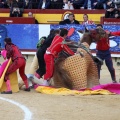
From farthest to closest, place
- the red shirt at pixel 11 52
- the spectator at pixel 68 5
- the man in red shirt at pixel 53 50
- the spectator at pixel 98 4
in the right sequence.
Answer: the spectator at pixel 68 5 < the spectator at pixel 98 4 < the man in red shirt at pixel 53 50 < the red shirt at pixel 11 52

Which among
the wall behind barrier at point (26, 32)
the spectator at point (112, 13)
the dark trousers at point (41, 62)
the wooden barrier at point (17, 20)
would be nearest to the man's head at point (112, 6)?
the spectator at point (112, 13)

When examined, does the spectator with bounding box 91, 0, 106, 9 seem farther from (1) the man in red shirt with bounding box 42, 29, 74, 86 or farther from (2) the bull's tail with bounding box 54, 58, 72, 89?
(1) the man in red shirt with bounding box 42, 29, 74, 86

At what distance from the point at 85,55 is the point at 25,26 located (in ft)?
22.4

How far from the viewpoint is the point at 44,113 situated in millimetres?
9125

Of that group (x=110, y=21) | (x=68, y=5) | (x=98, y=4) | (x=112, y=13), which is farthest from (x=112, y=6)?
(x=68, y=5)

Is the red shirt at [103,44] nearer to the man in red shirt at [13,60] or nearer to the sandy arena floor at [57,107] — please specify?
the sandy arena floor at [57,107]

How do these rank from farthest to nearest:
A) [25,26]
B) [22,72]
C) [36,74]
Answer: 1. [25,26]
2. [36,74]
3. [22,72]

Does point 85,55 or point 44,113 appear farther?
point 85,55

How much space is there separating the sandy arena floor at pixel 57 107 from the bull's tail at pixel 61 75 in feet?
2.13

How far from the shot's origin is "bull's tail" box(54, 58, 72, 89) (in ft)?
38.8

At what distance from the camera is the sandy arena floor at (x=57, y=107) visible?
8849 millimetres

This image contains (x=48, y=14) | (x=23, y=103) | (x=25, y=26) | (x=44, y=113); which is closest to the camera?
(x=44, y=113)

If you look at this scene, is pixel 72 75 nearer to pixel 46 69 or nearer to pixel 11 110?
pixel 46 69

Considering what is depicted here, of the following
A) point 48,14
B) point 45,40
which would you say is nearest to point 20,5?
point 48,14
